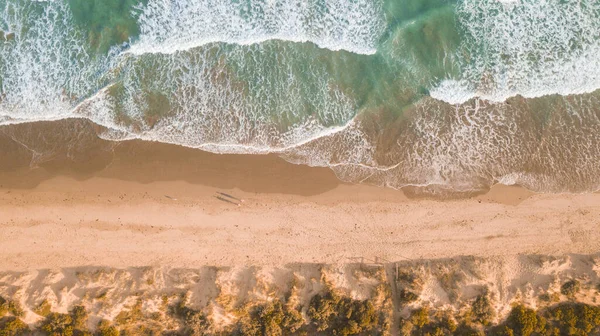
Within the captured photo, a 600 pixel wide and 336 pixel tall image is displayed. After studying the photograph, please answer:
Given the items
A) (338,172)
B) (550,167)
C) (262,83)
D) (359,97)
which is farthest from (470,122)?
(262,83)

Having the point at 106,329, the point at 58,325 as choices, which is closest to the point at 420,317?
the point at 106,329

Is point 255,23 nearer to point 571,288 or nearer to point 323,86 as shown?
point 323,86

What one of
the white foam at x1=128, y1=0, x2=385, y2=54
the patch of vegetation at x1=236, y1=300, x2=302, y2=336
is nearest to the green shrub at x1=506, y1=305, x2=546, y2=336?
the patch of vegetation at x1=236, y1=300, x2=302, y2=336

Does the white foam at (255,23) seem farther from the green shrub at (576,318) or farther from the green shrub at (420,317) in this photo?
the green shrub at (576,318)

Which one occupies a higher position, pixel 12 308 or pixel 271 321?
pixel 12 308

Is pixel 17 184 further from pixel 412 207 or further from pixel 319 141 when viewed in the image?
pixel 412 207

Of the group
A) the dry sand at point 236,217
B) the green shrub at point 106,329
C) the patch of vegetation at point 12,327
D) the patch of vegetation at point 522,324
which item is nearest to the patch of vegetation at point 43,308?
the patch of vegetation at point 12,327
